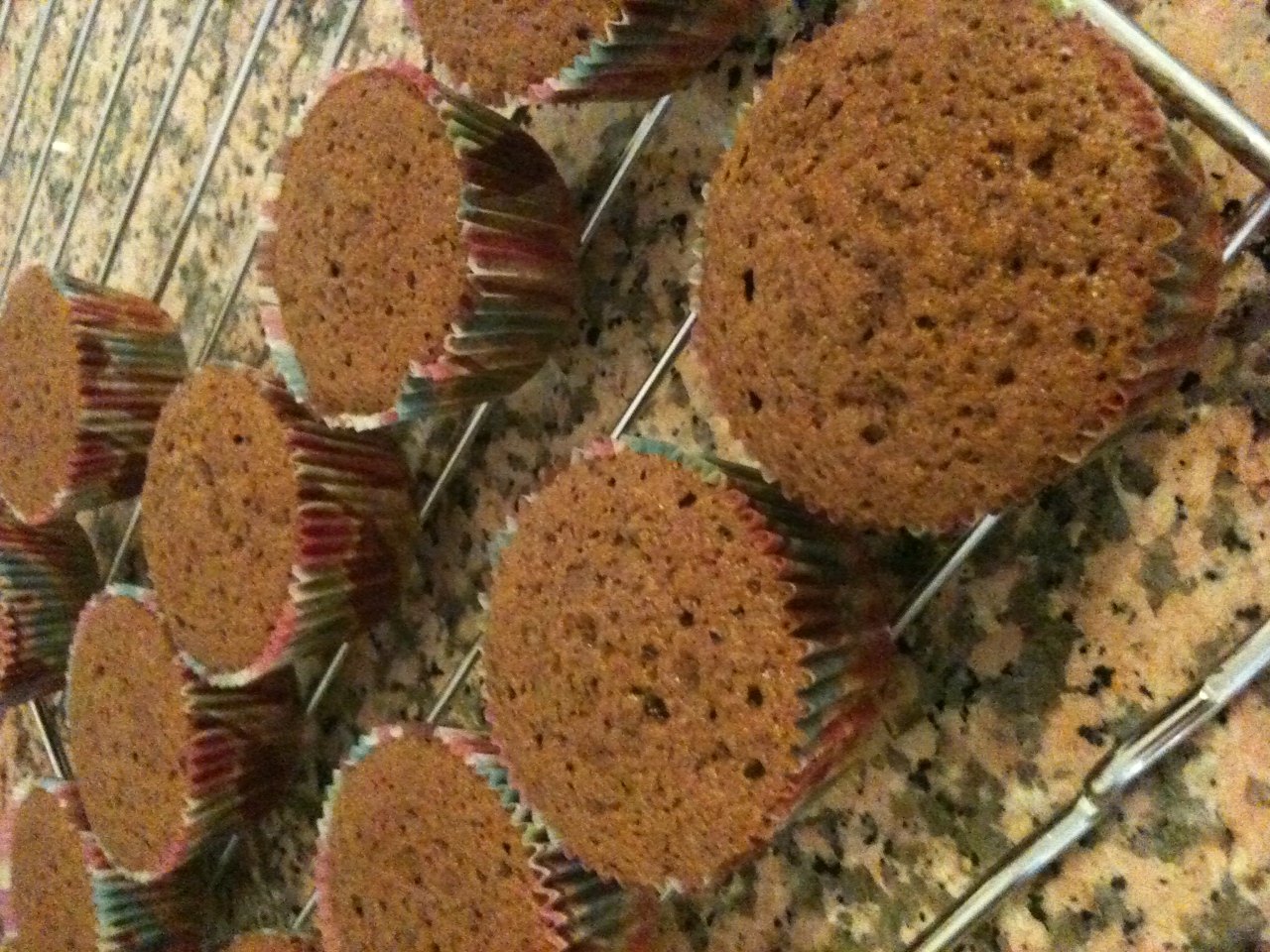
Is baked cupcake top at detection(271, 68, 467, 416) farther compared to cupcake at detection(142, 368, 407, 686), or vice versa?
cupcake at detection(142, 368, 407, 686)

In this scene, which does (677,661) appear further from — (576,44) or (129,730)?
(129,730)

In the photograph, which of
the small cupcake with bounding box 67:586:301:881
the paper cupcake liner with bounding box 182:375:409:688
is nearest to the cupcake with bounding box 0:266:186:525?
the small cupcake with bounding box 67:586:301:881

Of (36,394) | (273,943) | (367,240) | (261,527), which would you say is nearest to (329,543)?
(261,527)

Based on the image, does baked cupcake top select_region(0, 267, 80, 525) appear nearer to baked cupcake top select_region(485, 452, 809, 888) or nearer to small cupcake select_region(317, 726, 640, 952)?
small cupcake select_region(317, 726, 640, 952)

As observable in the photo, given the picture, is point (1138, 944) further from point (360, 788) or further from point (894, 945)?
point (360, 788)

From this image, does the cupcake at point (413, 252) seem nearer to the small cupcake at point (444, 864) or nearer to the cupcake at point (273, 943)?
the small cupcake at point (444, 864)

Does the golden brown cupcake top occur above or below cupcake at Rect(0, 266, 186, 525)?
above

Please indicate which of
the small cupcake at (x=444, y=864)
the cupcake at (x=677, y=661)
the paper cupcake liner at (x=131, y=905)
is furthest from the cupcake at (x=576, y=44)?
the paper cupcake liner at (x=131, y=905)
